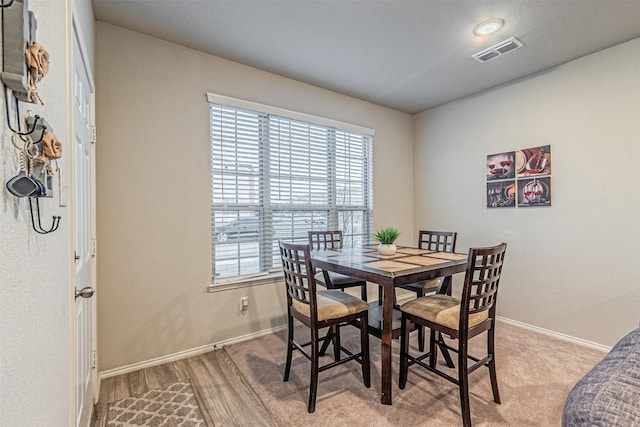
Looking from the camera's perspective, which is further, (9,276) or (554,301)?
(554,301)

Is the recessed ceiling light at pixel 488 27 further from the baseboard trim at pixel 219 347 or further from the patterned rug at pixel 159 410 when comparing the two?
the patterned rug at pixel 159 410


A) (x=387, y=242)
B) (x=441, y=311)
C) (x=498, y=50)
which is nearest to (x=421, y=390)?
(x=441, y=311)

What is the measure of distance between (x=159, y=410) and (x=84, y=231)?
1.21 metres

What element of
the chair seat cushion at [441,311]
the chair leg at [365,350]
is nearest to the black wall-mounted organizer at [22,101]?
the chair leg at [365,350]

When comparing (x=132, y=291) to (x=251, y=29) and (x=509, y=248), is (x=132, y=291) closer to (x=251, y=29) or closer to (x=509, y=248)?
(x=251, y=29)

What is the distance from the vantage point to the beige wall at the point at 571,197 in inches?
103

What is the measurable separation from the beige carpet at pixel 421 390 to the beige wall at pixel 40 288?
1.31m

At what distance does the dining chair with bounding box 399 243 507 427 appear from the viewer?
174 cm

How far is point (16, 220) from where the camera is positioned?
0.64m

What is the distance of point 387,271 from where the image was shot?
1.88 meters

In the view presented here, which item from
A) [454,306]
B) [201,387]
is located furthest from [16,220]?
[454,306]

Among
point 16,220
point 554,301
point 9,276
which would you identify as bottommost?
point 554,301

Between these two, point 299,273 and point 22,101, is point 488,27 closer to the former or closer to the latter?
point 299,273

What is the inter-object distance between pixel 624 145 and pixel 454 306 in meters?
2.22
